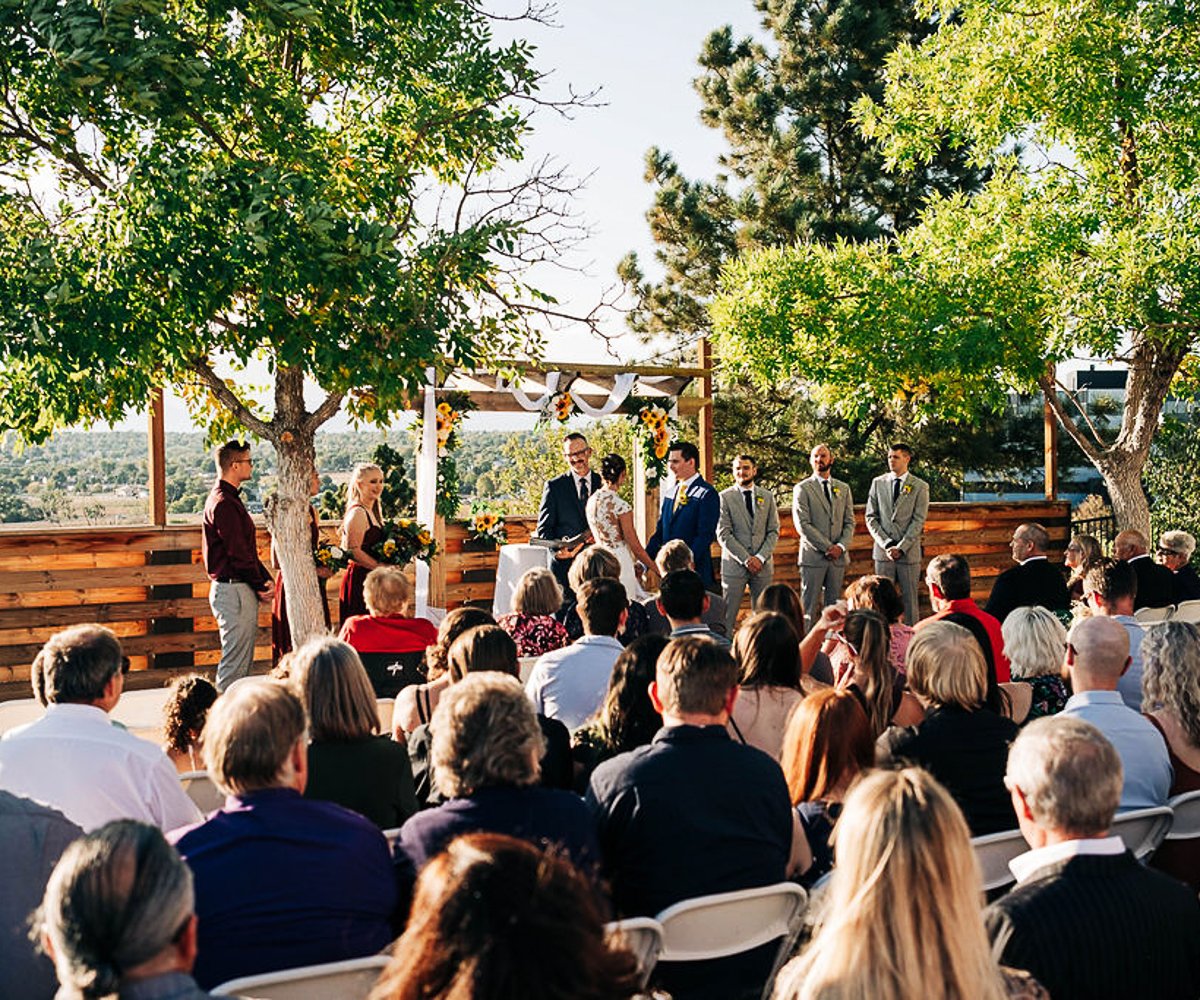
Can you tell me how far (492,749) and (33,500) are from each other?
26.1 ft

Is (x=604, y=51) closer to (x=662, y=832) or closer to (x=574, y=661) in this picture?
(x=574, y=661)

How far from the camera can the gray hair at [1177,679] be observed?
3715 mm

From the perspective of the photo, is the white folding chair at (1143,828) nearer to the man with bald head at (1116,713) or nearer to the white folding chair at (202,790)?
the man with bald head at (1116,713)

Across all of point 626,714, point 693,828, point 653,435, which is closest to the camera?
point 693,828

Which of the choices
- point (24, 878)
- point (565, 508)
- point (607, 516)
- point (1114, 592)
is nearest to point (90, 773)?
point (24, 878)

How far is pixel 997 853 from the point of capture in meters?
3.18

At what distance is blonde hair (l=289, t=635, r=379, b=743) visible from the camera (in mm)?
3467

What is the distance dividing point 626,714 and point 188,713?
55.6 inches

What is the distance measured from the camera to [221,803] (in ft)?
12.6

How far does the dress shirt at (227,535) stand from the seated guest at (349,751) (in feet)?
13.5

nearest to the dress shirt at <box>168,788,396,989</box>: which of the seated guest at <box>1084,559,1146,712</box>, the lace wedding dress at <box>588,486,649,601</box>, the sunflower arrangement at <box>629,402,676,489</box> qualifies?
the seated guest at <box>1084,559,1146,712</box>

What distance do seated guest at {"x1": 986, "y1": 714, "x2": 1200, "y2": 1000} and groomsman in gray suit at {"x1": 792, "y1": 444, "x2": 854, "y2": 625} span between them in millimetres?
8381

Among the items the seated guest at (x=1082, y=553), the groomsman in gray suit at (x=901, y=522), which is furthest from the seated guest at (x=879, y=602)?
the groomsman in gray suit at (x=901, y=522)

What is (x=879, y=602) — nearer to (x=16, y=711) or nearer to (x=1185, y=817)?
(x=1185, y=817)
